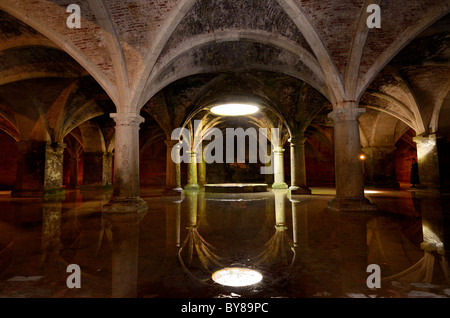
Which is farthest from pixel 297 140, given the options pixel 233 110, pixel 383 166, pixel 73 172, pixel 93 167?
pixel 73 172

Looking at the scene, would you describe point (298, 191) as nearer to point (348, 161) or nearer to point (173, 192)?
point (348, 161)

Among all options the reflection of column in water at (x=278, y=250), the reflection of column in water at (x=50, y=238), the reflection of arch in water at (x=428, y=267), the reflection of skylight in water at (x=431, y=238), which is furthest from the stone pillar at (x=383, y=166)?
the reflection of column in water at (x=50, y=238)

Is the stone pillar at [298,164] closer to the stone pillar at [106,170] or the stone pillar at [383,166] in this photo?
the stone pillar at [383,166]

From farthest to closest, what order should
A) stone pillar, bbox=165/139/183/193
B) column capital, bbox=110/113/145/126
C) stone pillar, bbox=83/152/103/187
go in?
stone pillar, bbox=83/152/103/187, stone pillar, bbox=165/139/183/193, column capital, bbox=110/113/145/126

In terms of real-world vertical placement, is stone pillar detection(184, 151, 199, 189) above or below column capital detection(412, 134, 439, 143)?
below

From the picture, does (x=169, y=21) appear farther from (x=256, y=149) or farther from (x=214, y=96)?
(x=256, y=149)

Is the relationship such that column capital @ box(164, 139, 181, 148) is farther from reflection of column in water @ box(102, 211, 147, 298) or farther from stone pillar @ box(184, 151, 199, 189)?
reflection of column in water @ box(102, 211, 147, 298)

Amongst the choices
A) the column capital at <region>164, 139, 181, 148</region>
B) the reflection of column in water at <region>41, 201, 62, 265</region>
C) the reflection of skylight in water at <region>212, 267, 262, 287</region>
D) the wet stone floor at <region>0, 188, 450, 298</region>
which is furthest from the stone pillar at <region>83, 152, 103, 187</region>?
the reflection of skylight in water at <region>212, 267, 262, 287</region>

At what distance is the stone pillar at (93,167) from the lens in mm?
14656

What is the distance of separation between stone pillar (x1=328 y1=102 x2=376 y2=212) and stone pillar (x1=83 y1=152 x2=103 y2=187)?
13.3m

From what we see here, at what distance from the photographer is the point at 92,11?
5363 millimetres

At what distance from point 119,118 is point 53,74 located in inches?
154

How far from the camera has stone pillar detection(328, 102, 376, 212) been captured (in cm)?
588

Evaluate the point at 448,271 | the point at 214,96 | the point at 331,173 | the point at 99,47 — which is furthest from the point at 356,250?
the point at 331,173
